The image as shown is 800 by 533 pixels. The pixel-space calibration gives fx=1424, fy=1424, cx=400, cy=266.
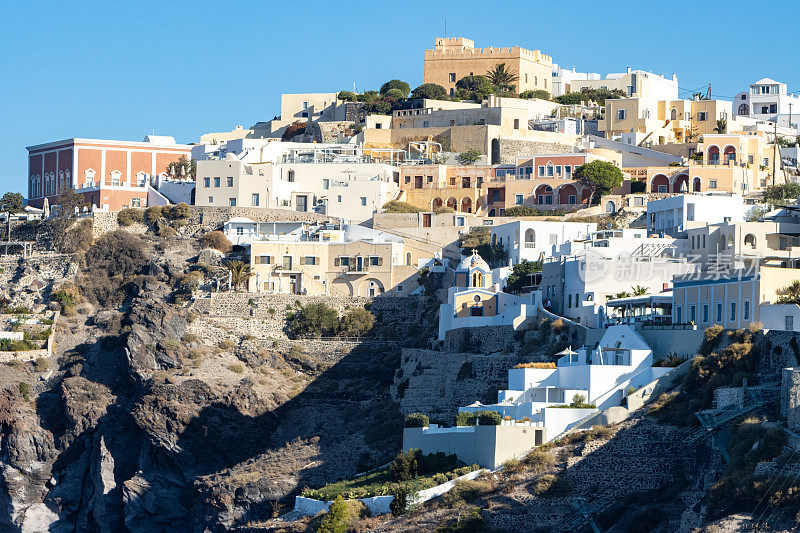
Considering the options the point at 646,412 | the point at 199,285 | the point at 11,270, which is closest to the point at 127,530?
the point at 199,285

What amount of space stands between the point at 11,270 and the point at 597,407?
1428 inches

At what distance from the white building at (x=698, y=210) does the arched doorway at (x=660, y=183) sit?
10047 mm

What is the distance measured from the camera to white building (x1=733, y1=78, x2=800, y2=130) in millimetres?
103125

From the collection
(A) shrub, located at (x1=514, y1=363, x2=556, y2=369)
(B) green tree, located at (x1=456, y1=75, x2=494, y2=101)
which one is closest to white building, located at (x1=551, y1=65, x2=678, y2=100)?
(B) green tree, located at (x1=456, y1=75, x2=494, y2=101)

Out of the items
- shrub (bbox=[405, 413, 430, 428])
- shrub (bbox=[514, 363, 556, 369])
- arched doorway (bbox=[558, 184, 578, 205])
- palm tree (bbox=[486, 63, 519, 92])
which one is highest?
palm tree (bbox=[486, 63, 519, 92])

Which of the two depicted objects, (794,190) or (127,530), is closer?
(127,530)

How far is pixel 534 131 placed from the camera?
269ft

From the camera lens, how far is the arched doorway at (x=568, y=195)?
73.8 m

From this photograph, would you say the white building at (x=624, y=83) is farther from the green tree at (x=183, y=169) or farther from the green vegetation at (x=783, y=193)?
the green tree at (x=183, y=169)

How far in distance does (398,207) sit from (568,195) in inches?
349

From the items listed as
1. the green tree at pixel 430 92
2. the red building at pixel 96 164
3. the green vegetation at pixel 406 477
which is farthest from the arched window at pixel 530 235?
the green tree at pixel 430 92

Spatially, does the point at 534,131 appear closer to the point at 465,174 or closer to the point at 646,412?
the point at 465,174

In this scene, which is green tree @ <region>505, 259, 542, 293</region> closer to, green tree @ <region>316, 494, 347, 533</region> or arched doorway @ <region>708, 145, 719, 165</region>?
green tree @ <region>316, 494, 347, 533</region>

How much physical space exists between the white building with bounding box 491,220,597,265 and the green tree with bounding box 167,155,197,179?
23186mm
